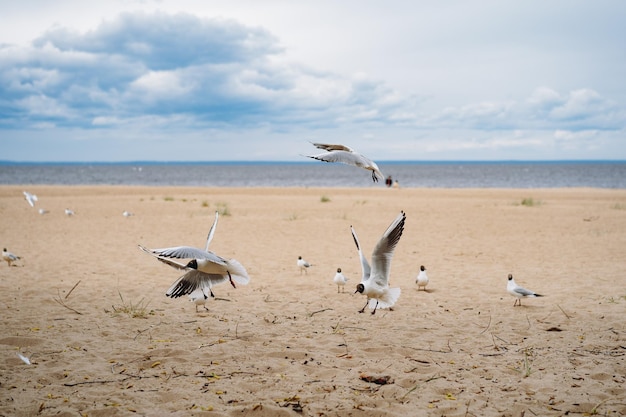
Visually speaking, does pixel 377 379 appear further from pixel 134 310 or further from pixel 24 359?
pixel 134 310

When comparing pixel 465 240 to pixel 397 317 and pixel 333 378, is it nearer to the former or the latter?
pixel 397 317

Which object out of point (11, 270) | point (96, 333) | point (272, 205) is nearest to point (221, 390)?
point (96, 333)

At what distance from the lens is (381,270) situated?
6574 mm

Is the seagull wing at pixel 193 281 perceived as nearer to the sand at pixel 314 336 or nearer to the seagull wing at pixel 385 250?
the sand at pixel 314 336

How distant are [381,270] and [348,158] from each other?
2013 mm

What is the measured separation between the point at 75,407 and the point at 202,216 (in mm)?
16983

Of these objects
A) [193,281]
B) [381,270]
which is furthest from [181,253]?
[381,270]

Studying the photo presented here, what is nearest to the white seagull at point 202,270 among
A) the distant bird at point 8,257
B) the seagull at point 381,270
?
the seagull at point 381,270

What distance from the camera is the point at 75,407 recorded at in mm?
4656

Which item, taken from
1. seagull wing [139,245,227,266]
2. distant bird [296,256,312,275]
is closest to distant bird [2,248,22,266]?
distant bird [296,256,312,275]

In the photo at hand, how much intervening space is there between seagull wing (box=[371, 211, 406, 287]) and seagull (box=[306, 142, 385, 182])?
1.00 m

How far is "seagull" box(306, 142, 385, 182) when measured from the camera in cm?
491

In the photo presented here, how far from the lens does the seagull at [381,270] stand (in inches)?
237

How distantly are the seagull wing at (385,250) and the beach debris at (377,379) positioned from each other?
147 centimetres
